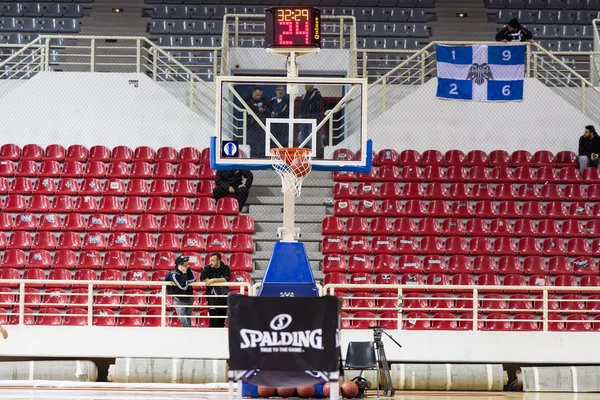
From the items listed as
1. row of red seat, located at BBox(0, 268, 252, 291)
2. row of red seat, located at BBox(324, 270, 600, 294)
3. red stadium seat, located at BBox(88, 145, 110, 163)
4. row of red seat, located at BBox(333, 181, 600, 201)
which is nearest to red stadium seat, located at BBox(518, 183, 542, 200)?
row of red seat, located at BBox(333, 181, 600, 201)

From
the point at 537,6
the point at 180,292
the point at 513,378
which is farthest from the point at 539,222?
the point at 537,6

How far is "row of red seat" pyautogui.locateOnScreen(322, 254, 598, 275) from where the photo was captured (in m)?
17.7

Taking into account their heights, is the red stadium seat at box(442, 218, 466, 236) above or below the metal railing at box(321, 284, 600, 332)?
above

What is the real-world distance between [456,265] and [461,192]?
6.59ft

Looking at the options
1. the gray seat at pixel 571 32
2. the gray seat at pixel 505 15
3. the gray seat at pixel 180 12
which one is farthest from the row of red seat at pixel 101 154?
the gray seat at pixel 571 32

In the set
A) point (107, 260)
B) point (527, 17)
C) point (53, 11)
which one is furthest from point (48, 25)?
point (527, 17)

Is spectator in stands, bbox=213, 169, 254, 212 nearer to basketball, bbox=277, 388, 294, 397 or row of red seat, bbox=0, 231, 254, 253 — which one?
row of red seat, bbox=0, 231, 254, 253

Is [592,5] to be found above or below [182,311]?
above

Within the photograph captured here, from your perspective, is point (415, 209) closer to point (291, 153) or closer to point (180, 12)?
point (291, 153)

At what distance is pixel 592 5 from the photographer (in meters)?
28.7

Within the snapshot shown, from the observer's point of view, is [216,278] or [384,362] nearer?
[384,362]

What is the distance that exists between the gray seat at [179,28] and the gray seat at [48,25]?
2811 millimetres

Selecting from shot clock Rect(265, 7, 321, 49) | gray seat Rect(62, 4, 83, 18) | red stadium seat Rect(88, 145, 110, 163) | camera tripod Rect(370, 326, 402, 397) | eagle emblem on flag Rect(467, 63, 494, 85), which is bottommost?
camera tripod Rect(370, 326, 402, 397)

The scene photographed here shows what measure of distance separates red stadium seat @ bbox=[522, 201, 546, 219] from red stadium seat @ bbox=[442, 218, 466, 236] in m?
1.21
